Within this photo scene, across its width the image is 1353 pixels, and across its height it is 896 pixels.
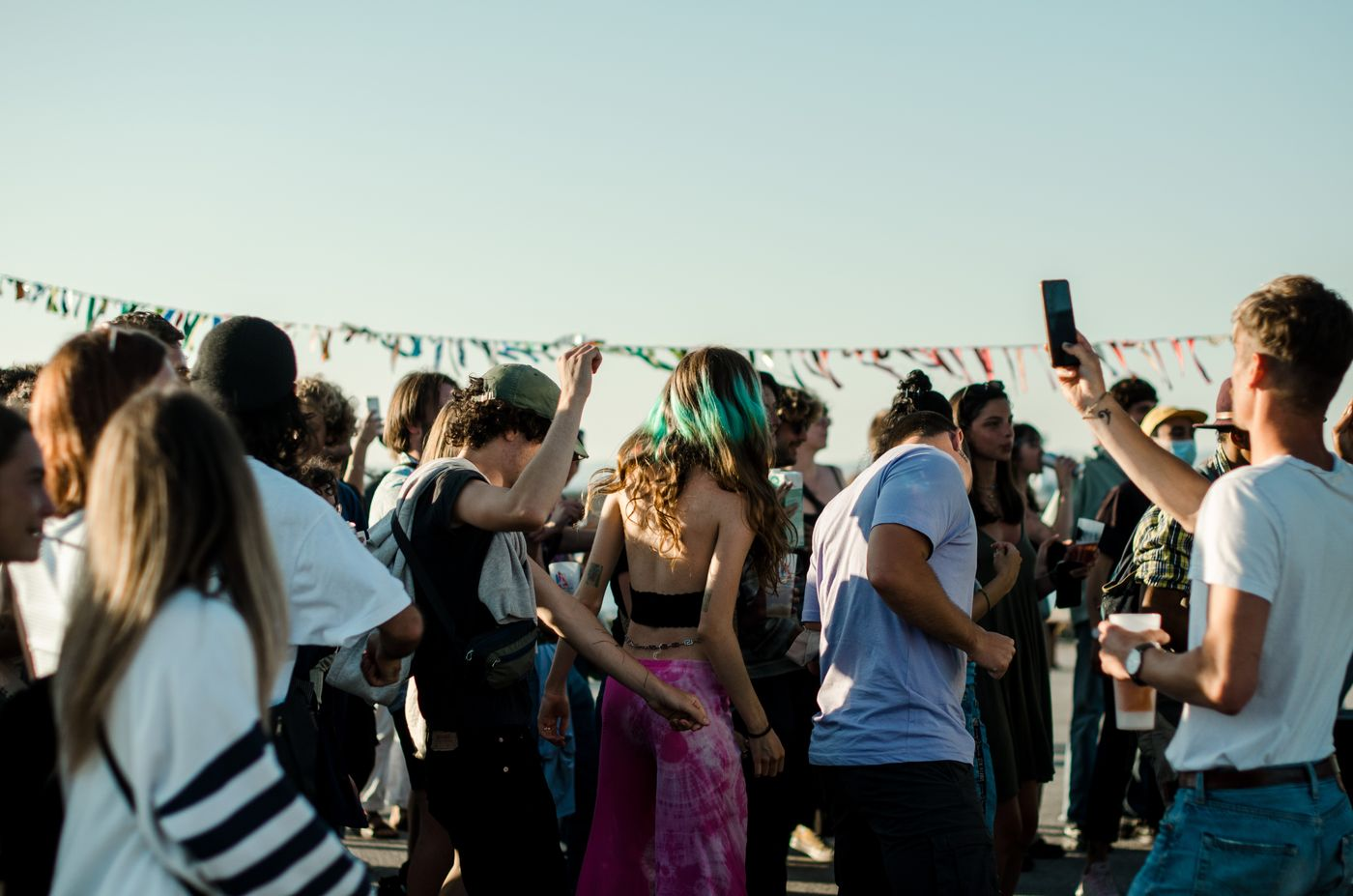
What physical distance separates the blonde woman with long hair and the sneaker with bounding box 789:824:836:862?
490 cm

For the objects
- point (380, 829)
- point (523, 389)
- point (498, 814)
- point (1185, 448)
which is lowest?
point (380, 829)

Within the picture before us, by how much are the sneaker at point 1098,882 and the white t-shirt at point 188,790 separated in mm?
4503

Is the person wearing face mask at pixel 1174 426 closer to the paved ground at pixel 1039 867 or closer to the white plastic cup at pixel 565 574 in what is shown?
the paved ground at pixel 1039 867

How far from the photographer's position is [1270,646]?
2.46 meters

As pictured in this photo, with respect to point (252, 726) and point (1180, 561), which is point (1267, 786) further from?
point (252, 726)

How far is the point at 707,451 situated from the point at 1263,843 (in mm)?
1845

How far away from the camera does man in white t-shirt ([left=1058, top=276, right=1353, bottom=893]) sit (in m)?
2.42

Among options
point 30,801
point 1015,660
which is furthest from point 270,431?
point 1015,660

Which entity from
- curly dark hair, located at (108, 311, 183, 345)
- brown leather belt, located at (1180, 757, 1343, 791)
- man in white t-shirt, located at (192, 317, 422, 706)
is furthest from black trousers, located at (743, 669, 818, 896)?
curly dark hair, located at (108, 311, 183, 345)

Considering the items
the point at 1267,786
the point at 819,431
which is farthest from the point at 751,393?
the point at 819,431

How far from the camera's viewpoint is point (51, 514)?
226 cm

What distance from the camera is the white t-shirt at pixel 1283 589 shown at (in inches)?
95.3

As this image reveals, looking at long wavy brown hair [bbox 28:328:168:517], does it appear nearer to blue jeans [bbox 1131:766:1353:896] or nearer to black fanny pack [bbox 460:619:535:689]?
black fanny pack [bbox 460:619:535:689]

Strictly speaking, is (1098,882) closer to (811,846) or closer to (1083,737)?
(1083,737)
